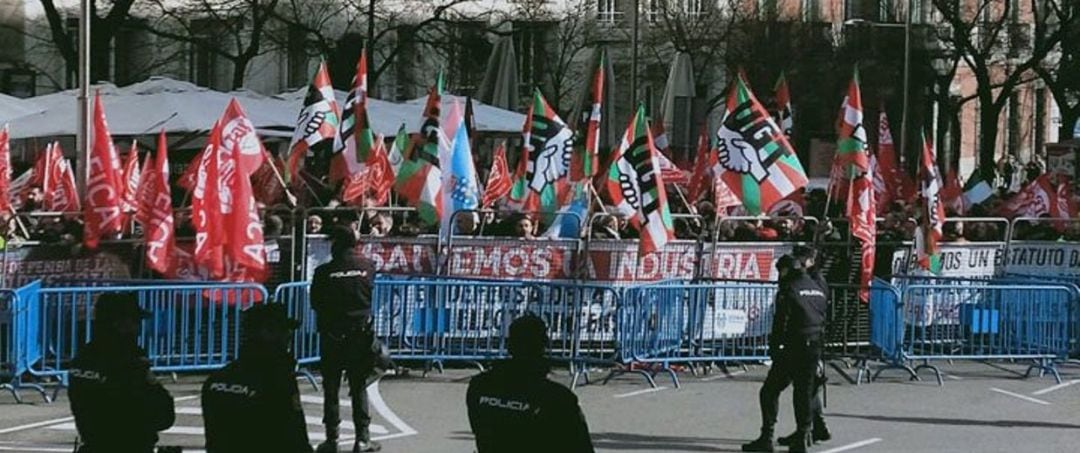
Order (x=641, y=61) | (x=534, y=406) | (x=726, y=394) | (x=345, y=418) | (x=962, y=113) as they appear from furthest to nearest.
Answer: (x=962, y=113), (x=641, y=61), (x=726, y=394), (x=345, y=418), (x=534, y=406)

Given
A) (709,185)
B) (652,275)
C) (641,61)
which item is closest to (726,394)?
(652,275)

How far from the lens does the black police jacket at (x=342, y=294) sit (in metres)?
12.5

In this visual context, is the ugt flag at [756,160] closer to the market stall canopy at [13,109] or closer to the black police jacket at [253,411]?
the black police jacket at [253,411]

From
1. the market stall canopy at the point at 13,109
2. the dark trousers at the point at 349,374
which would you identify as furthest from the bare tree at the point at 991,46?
the dark trousers at the point at 349,374

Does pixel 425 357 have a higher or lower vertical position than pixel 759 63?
lower

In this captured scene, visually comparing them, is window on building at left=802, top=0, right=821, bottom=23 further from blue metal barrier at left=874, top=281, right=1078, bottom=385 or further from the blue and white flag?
blue metal barrier at left=874, top=281, right=1078, bottom=385

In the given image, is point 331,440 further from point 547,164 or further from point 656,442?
point 547,164

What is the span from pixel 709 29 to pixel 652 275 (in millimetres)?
33275

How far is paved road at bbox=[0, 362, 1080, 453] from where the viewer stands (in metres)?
13.1

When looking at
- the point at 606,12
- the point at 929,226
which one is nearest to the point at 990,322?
the point at 929,226

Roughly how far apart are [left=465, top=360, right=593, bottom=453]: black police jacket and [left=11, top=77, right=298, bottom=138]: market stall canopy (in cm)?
1721

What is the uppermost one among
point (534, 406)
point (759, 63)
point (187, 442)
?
point (759, 63)

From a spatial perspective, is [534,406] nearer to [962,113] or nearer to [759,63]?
[759,63]

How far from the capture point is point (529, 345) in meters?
7.07
